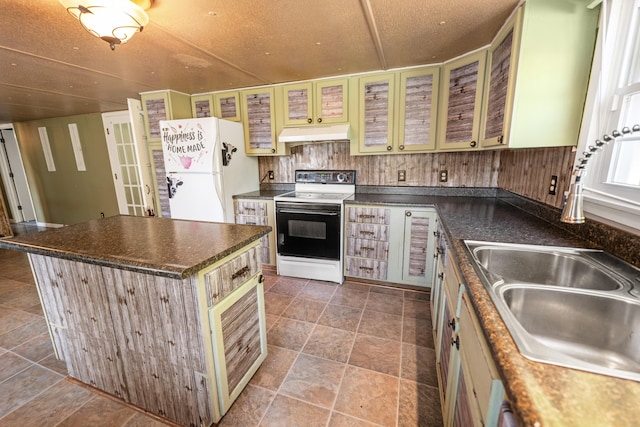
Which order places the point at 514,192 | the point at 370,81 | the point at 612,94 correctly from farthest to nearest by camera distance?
the point at 370,81 < the point at 514,192 < the point at 612,94

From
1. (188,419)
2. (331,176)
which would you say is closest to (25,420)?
(188,419)

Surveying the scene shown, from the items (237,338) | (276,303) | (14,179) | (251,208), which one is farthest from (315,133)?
(14,179)

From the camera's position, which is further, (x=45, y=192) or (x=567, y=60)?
(x=45, y=192)

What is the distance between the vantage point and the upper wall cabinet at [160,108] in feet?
10.4

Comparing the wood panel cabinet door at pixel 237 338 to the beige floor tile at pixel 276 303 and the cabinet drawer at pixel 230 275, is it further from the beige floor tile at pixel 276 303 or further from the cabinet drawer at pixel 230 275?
the beige floor tile at pixel 276 303

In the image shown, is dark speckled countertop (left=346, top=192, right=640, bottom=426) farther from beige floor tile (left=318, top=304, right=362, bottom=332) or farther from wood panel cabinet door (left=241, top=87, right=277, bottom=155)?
wood panel cabinet door (left=241, top=87, right=277, bottom=155)

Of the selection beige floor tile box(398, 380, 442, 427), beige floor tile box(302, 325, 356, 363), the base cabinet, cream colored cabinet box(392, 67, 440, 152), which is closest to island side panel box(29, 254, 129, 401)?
the base cabinet

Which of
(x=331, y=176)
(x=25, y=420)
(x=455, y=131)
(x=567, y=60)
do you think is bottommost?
(x=25, y=420)

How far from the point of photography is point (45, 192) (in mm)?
5430

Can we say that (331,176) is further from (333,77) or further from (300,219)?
(333,77)

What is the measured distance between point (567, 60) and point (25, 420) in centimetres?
346

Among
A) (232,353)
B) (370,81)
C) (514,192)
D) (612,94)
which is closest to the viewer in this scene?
(612,94)

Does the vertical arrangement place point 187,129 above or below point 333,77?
below

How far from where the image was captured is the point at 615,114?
127 centimetres
